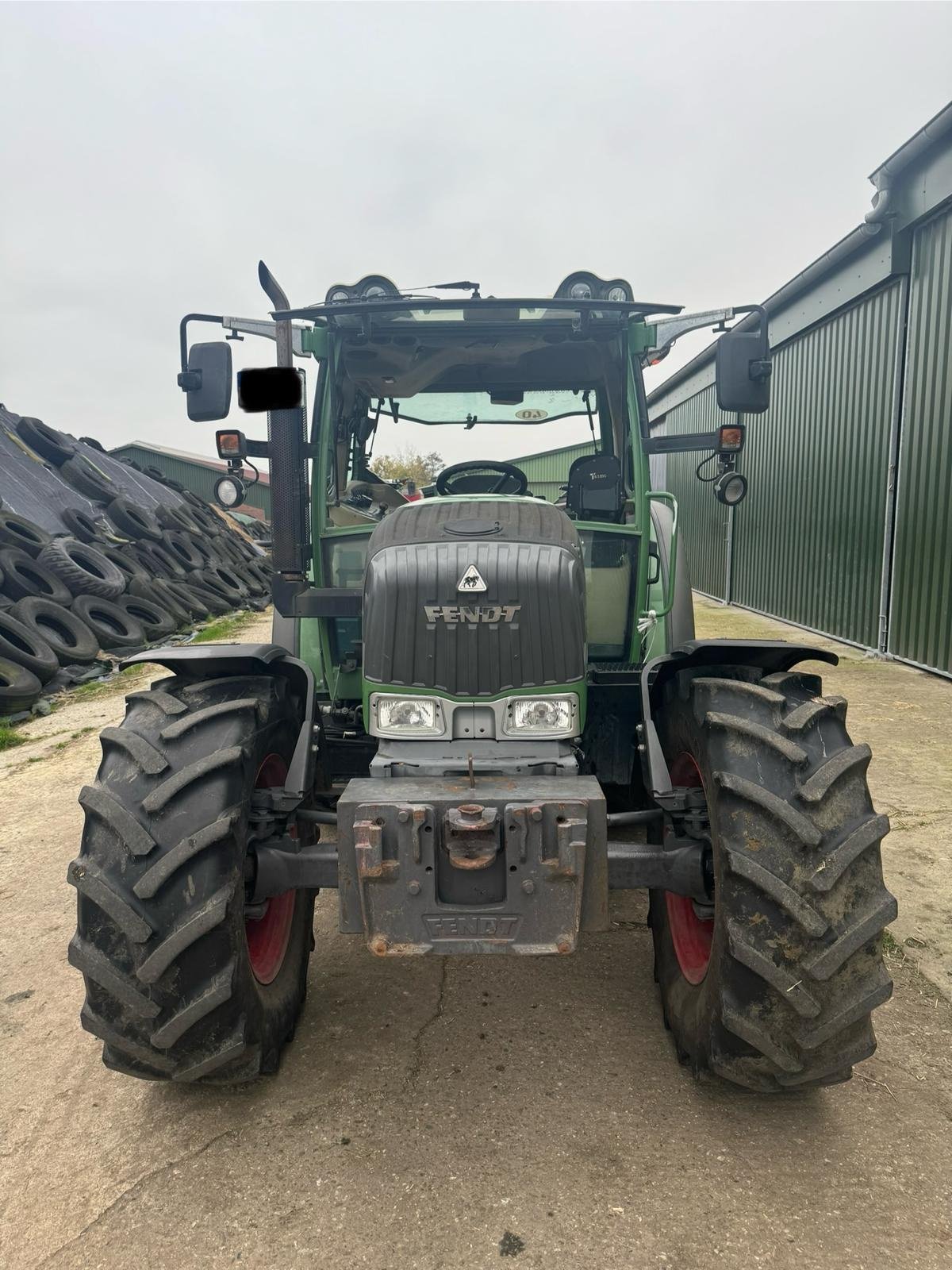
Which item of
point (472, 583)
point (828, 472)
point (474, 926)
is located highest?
point (828, 472)

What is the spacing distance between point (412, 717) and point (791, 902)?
3.75ft

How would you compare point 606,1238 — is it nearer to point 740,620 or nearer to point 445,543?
point 445,543

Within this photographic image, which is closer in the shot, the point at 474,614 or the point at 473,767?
the point at 473,767

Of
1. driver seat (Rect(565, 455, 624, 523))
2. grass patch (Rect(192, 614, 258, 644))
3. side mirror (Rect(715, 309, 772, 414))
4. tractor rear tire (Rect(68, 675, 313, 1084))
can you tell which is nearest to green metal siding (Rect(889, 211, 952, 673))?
driver seat (Rect(565, 455, 624, 523))

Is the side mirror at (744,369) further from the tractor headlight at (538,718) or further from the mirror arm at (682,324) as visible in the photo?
the tractor headlight at (538,718)

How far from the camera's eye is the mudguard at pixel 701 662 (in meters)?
2.39

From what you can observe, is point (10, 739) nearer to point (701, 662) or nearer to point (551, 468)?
point (551, 468)

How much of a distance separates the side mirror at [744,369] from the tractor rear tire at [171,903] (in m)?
2.15

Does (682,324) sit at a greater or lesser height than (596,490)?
greater

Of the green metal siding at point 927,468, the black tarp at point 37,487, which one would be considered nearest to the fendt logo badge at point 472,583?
the green metal siding at point 927,468

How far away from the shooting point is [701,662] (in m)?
2.52

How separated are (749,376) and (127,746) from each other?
8.19 feet

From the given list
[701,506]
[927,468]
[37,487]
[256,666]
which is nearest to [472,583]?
[256,666]

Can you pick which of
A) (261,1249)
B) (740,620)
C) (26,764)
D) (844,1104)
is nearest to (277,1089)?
(261,1249)
